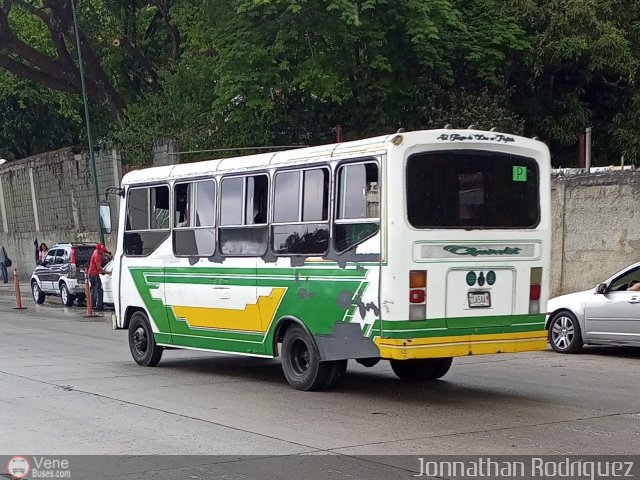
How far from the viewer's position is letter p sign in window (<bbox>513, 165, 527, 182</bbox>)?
10.9 m

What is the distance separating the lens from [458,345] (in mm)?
10156

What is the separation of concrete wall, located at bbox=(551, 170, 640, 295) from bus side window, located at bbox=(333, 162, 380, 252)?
31.9 ft

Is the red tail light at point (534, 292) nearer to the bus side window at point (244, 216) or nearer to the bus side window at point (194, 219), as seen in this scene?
the bus side window at point (244, 216)

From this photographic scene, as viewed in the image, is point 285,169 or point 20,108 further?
point 20,108

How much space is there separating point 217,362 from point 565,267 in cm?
860

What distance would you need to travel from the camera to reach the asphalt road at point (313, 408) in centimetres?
834

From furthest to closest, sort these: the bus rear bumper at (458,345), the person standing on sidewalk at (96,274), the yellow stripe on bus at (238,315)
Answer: the person standing on sidewalk at (96,274) < the yellow stripe on bus at (238,315) < the bus rear bumper at (458,345)

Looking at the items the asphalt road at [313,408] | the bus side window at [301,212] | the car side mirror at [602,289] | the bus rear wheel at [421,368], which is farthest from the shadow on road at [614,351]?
the bus side window at [301,212]

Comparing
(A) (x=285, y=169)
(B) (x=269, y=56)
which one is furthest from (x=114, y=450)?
(B) (x=269, y=56)

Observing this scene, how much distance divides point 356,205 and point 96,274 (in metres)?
16.6

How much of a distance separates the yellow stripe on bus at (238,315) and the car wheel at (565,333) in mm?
5716

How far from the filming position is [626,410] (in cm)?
989

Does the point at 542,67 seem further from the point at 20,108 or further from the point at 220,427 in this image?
the point at 20,108

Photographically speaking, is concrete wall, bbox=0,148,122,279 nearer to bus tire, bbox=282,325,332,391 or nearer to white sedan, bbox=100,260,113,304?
white sedan, bbox=100,260,113,304
